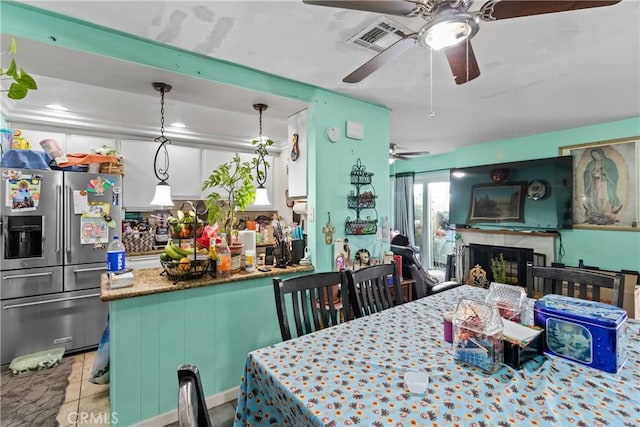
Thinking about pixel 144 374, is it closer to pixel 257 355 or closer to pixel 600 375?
pixel 257 355

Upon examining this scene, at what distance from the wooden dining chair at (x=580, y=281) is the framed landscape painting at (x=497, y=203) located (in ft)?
8.27

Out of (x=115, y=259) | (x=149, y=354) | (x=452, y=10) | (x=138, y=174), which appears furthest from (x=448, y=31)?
(x=138, y=174)

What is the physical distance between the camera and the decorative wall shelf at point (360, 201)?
260 centimetres

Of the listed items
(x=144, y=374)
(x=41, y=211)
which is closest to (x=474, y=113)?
(x=144, y=374)

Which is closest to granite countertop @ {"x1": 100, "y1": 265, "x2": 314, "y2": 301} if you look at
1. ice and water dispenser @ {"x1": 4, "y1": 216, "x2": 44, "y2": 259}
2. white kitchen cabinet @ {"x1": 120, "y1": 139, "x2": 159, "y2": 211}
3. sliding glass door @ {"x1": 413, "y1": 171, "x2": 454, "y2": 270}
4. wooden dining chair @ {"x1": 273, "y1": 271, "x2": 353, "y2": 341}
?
wooden dining chair @ {"x1": 273, "y1": 271, "x2": 353, "y2": 341}

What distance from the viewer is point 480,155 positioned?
4516mm

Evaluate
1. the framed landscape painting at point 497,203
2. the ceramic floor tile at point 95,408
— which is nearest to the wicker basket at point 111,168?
the ceramic floor tile at point 95,408

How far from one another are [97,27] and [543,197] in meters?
4.85

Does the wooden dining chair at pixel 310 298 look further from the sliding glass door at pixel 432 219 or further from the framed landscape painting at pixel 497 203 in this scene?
the sliding glass door at pixel 432 219

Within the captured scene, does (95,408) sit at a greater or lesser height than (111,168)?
lesser

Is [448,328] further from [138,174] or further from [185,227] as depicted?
[138,174]

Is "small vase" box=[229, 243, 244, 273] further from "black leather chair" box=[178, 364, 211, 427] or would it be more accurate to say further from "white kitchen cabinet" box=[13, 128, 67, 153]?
"white kitchen cabinet" box=[13, 128, 67, 153]

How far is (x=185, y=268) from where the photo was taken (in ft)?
6.10

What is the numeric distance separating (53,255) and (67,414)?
1426 mm
